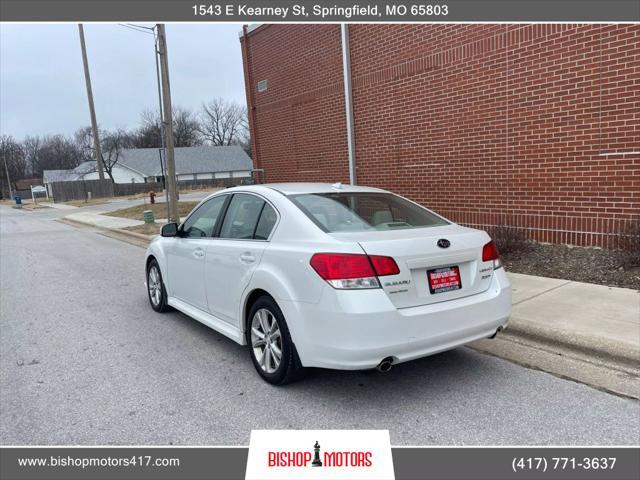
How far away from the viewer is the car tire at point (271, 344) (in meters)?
3.63

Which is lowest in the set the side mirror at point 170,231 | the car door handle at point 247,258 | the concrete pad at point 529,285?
the concrete pad at point 529,285

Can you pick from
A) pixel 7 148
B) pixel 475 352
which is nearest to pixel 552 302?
pixel 475 352

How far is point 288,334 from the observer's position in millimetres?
3590

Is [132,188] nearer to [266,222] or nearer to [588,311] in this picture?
[266,222]

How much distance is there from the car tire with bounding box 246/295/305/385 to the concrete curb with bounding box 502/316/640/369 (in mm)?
2290

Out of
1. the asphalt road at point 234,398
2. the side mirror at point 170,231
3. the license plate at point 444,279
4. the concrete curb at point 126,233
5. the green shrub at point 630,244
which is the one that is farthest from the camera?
the concrete curb at point 126,233

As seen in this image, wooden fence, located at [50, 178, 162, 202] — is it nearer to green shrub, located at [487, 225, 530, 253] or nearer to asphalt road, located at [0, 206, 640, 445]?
green shrub, located at [487, 225, 530, 253]

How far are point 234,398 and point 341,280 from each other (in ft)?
4.25

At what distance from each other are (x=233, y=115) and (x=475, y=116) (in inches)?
3267

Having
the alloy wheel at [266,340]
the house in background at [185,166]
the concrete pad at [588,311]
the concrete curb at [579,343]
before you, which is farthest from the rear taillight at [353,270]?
the house in background at [185,166]

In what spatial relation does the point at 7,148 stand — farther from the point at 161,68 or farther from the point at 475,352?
the point at 475,352

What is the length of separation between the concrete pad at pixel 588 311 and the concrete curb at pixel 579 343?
0.15 feet

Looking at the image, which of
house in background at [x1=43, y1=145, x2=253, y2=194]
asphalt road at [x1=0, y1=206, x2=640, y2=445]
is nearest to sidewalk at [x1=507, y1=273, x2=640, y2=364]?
asphalt road at [x1=0, y1=206, x2=640, y2=445]

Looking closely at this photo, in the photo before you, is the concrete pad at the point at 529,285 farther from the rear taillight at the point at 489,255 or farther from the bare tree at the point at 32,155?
the bare tree at the point at 32,155
